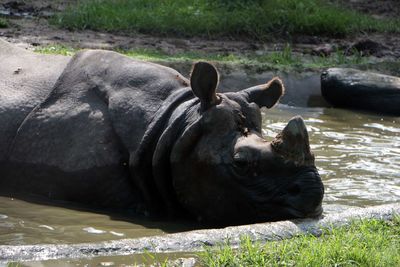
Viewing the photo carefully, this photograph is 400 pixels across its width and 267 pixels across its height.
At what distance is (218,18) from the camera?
13.7 meters

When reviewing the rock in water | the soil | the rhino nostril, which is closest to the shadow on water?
the rhino nostril

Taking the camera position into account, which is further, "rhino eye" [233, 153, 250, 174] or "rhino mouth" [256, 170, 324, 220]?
"rhino eye" [233, 153, 250, 174]

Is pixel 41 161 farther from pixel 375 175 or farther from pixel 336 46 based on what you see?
pixel 336 46

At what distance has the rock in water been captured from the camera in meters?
10.5

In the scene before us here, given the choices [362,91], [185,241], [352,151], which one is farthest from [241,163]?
[362,91]

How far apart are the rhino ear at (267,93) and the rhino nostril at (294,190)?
858 mm

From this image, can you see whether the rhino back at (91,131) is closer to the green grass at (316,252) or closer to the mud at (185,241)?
the mud at (185,241)

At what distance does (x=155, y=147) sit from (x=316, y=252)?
173 cm

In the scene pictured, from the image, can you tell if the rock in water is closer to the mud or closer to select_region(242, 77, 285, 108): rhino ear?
select_region(242, 77, 285, 108): rhino ear

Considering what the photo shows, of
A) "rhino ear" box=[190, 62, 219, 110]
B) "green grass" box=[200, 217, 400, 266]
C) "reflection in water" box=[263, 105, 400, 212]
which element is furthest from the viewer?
"reflection in water" box=[263, 105, 400, 212]

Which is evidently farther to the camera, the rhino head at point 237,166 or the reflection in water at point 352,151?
the reflection in water at point 352,151

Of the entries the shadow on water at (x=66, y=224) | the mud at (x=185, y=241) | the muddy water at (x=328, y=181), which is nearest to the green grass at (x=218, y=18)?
the muddy water at (x=328, y=181)

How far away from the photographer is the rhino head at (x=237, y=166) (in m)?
5.56

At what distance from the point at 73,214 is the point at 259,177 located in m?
1.19
